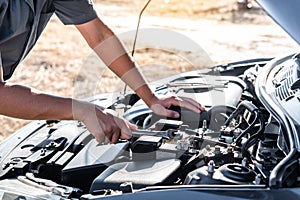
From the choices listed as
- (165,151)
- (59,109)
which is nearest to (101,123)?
(59,109)

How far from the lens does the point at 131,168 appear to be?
228 centimetres

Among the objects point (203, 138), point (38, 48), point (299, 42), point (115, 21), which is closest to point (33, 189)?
point (203, 138)

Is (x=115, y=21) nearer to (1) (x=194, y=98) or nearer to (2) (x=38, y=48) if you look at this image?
(2) (x=38, y=48)

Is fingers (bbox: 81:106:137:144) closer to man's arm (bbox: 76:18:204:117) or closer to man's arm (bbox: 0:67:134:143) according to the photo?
man's arm (bbox: 0:67:134:143)

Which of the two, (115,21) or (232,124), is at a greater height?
(115,21)

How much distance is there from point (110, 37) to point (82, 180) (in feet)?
2.60

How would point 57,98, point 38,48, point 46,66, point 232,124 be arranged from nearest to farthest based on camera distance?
point 57,98 < point 232,124 < point 46,66 < point 38,48

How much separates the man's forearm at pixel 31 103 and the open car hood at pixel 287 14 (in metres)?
0.78

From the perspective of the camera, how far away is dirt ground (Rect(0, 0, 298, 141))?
6.04 meters

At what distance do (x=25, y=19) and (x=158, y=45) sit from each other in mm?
2640

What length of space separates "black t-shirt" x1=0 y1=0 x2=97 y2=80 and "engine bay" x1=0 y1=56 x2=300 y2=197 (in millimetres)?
393

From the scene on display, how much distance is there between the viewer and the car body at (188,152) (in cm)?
195

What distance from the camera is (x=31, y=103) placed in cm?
214

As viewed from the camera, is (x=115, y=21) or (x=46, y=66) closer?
(x=46, y=66)
